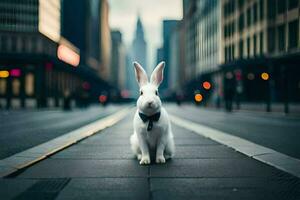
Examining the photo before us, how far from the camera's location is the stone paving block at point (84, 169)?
234 inches

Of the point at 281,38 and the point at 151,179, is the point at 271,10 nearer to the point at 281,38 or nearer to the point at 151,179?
the point at 281,38

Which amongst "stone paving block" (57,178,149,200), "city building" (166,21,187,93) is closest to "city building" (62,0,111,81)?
"city building" (166,21,187,93)

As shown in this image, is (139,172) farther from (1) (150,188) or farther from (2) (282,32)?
(2) (282,32)

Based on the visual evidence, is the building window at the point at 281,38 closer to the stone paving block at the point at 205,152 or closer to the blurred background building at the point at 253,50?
the blurred background building at the point at 253,50

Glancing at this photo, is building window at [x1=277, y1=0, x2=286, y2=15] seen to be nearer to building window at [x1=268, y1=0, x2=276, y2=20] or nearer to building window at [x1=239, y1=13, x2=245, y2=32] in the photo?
building window at [x1=268, y1=0, x2=276, y2=20]

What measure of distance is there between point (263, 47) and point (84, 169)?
43.8m

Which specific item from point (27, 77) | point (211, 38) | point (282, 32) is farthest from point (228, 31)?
point (27, 77)

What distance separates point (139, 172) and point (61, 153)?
9.27ft

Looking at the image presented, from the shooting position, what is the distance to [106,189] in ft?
16.5

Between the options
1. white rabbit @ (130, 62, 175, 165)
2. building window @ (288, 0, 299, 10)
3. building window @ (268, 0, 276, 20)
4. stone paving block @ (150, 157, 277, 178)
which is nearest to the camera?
stone paving block @ (150, 157, 277, 178)

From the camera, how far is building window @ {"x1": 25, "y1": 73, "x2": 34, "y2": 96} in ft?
189

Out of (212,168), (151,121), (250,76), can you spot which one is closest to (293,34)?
(250,76)

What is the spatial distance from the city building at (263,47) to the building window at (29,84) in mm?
26391

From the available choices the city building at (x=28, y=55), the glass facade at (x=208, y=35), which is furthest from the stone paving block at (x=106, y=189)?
the glass facade at (x=208, y=35)
